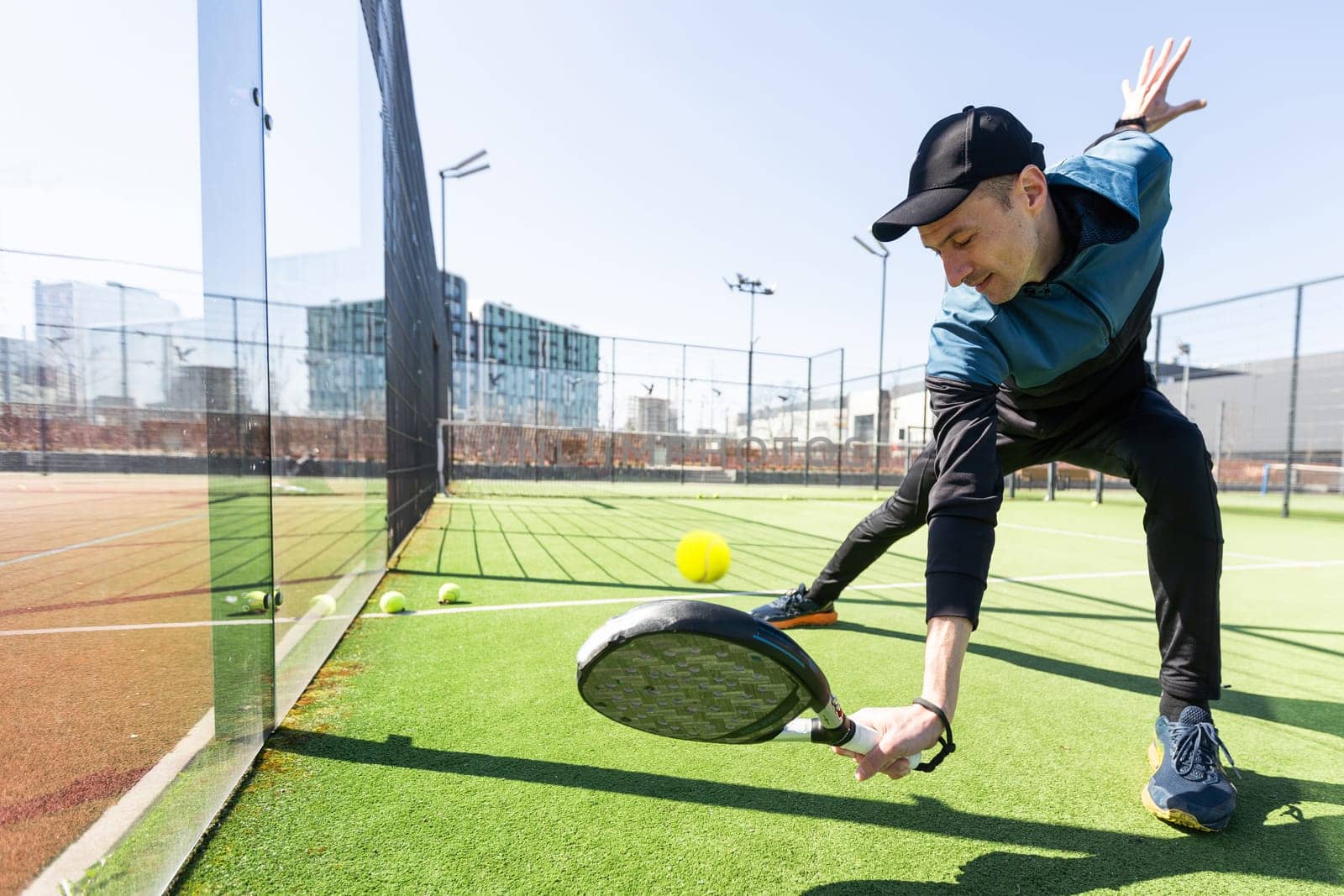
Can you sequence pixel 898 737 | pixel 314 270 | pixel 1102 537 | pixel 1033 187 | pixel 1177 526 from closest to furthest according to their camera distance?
pixel 898 737
pixel 1033 187
pixel 1177 526
pixel 314 270
pixel 1102 537

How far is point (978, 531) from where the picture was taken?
1372 millimetres

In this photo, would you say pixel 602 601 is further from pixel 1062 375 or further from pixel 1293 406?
pixel 1293 406

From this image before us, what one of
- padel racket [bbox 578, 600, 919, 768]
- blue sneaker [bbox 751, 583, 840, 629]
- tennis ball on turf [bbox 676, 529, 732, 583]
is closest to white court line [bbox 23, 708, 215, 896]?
padel racket [bbox 578, 600, 919, 768]

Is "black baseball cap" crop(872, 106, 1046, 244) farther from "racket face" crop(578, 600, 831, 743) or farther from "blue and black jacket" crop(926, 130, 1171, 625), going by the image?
"racket face" crop(578, 600, 831, 743)

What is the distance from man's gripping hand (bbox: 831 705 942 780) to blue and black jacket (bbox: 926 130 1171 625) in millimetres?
435

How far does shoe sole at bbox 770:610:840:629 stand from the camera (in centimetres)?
326

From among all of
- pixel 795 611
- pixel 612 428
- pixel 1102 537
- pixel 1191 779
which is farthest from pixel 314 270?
pixel 612 428

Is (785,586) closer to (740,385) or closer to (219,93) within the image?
(219,93)

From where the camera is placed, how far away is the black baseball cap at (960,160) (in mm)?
1394

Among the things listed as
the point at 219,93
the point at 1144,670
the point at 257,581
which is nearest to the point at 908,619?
the point at 1144,670

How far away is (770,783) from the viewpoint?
1776 millimetres

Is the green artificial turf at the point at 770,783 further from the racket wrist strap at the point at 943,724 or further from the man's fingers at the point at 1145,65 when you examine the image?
the man's fingers at the point at 1145,65

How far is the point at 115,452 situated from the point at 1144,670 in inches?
307

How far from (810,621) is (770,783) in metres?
1.61
